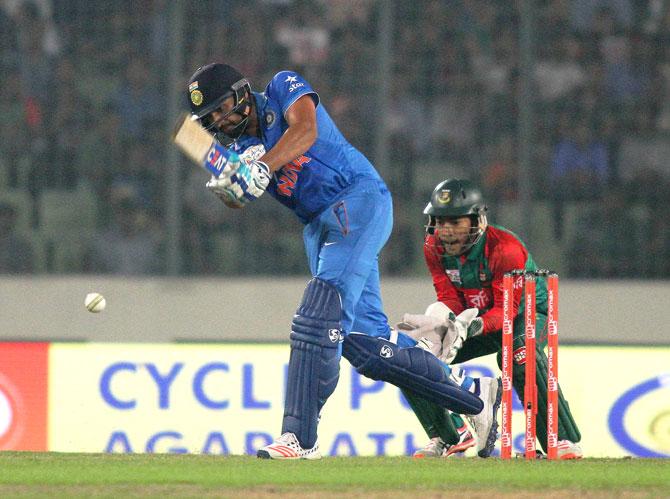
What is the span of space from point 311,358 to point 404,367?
49cm

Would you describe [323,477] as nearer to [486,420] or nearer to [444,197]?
[486,420]

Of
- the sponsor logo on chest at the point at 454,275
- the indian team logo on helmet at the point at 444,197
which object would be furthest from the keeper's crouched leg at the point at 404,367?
the indian team logo on helmet at the point at 444,197

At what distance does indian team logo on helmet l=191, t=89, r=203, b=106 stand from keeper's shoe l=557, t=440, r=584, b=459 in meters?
2.16

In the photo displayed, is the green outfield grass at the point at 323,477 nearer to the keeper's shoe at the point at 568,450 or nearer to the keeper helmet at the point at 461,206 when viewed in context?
the keeper's shoe at the point at 568,450

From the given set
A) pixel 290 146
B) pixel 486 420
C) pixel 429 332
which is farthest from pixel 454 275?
pixel 290 146

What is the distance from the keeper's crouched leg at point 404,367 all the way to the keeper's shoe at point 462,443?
0.53 m

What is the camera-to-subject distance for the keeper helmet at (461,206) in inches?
246

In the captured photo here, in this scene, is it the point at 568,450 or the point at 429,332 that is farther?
the point at 429,332

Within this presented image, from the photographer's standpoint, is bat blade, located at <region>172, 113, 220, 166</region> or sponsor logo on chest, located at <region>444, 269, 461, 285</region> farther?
sponsor logo on chest, located at <region>444, 269, 461, 285</region>

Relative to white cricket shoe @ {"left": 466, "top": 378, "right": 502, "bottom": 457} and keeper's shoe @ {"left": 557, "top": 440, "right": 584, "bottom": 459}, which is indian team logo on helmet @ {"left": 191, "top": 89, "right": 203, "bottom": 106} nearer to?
white cricket shoe @ {"left": 466, "top": 378, "right": 502, "bottom": 457}

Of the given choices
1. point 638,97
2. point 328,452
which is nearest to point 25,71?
point 328,452

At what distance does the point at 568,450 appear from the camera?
6.08 m

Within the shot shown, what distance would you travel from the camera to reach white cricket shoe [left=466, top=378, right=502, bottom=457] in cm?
614

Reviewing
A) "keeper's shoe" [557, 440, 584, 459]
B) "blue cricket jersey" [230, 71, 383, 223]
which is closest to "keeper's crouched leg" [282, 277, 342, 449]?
"blue cricket jersey" [230, 71, 383, 223]
